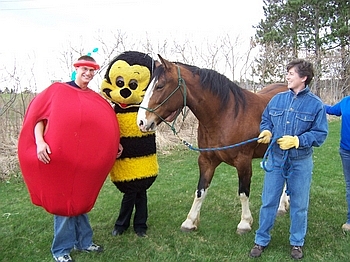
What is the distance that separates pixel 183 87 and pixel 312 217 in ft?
7.85

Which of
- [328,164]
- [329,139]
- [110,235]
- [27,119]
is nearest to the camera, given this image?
[27,119]

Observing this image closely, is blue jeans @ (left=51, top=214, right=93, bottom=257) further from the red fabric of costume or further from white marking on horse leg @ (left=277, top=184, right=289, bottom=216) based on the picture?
white marking on horse leg @ (left=277, top=184, right=289, bottom=216)

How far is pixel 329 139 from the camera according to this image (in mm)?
10383

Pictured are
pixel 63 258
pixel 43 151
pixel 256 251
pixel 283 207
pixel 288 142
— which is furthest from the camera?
pixel 283 207

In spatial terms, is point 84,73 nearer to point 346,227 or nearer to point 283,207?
point 283,207

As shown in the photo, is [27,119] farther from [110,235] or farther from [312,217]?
[312,217]

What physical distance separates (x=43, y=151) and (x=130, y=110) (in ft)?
3.41

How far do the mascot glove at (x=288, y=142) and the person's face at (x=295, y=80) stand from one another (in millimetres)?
439

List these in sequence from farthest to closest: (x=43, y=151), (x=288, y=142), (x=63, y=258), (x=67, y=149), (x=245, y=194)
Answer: (x=245, y=194), (x=63, y=258), (x=288, y=142), (x=67, y=149), (x=43, y=151)

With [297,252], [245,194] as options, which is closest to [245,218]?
[245,194]

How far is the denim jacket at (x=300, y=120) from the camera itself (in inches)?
110

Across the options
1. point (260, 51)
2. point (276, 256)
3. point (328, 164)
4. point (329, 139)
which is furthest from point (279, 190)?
point (260, 51)

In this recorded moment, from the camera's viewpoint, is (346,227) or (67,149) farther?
(346,227)

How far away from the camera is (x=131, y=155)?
3.38 metres
